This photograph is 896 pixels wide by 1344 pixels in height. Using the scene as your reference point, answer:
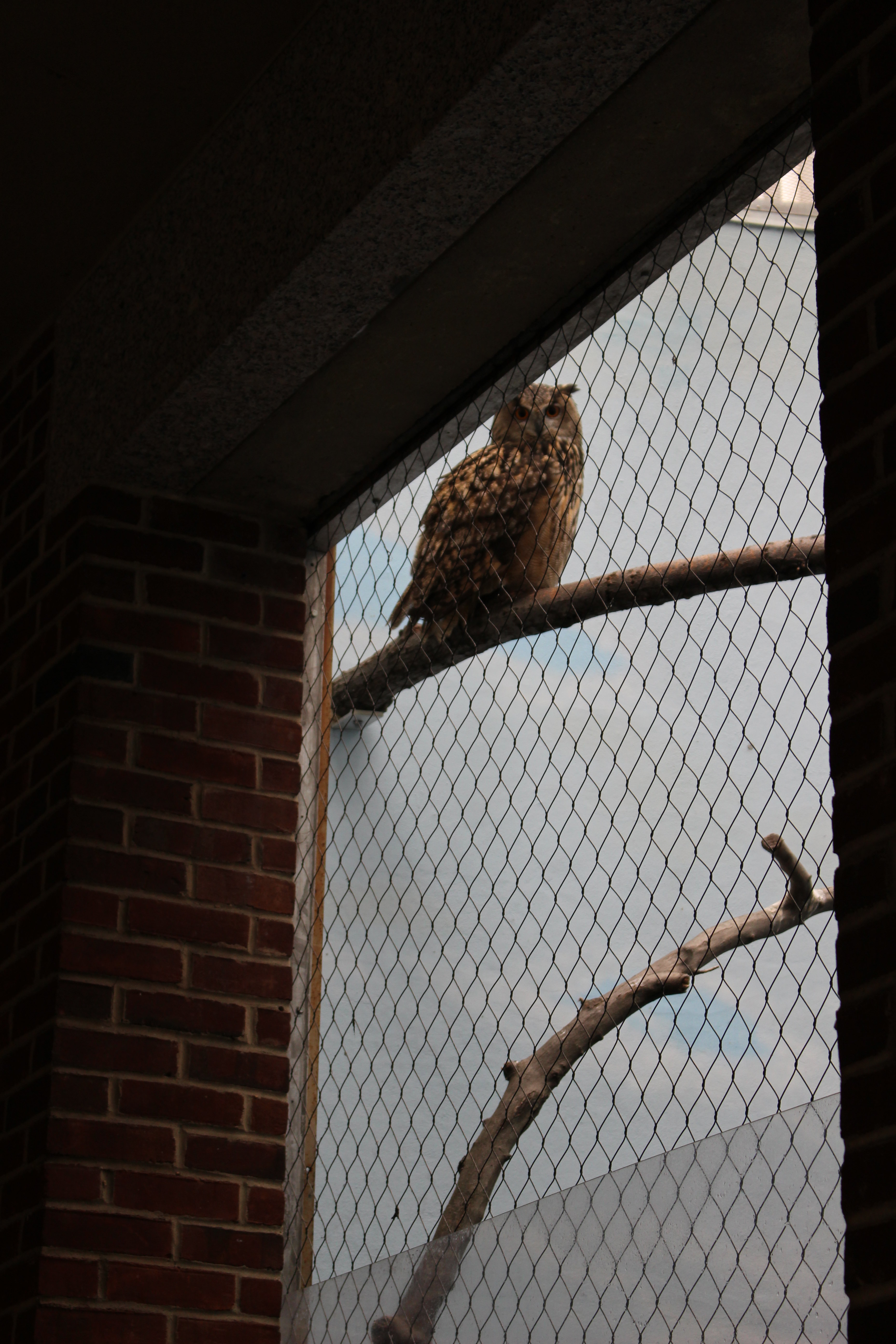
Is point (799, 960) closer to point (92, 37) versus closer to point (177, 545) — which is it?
point (177, 545)

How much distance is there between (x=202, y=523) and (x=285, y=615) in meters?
0.22

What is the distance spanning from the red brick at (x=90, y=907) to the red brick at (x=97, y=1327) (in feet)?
1.90

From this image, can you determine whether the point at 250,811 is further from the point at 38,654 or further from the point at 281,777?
the point at 38,654

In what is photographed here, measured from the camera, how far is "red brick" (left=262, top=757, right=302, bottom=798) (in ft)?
9.12

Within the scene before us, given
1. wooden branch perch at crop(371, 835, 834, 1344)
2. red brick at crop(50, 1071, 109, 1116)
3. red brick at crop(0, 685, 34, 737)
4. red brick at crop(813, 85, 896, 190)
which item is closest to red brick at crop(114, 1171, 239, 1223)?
red brick at crop(50, 1071, 109, 1116)

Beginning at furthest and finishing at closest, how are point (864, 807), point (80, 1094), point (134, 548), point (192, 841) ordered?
point (134, 548), point (192, 841), point (80, 1094), point (864, 807)

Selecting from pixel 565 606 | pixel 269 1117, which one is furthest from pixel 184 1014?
pixel 565 606

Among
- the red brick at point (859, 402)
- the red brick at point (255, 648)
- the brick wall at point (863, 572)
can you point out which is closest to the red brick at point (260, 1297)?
the red brick at point (255, 648)

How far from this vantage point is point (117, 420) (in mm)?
2709

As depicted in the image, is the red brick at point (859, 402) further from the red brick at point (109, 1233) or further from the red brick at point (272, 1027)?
the red brick at point (109, 1233)

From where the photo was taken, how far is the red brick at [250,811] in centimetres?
271

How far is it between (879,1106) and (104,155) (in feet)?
6.90

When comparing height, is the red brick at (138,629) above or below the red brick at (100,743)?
above

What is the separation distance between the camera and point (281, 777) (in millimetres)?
2795
